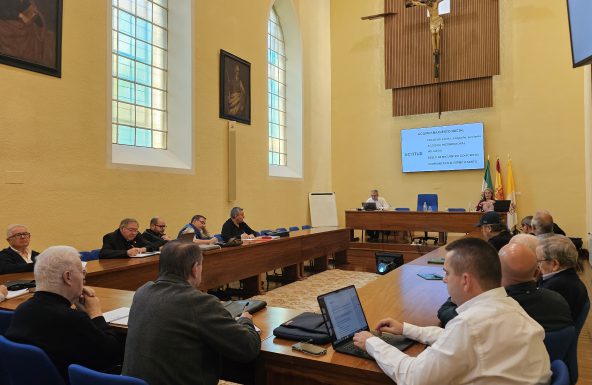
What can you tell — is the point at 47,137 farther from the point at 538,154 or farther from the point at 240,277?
the point at 538,154

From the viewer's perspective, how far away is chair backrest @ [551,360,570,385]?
136 centimetres

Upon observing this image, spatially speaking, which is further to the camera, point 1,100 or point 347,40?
point 347,40

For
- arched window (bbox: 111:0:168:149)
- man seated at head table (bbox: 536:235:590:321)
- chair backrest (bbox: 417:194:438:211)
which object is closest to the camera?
man seated at head table (bbox: 536:235:590:321)

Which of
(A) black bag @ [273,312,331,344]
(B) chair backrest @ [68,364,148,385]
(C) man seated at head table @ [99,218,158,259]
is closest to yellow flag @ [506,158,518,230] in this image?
(C) man seated at head table @ [99,218,158,259]

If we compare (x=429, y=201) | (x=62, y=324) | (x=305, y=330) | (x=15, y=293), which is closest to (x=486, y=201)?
(x=429, y=201)

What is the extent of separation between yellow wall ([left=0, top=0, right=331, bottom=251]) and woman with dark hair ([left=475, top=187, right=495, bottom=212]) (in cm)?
424

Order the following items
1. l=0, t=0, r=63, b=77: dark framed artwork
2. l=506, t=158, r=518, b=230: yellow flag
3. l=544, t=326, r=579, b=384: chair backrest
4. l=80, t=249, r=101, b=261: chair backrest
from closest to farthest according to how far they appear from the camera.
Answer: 1. l=544, t=326, r=579, b=384: chair backrest
2. l=0, t=0, r=63, b=77: dark framed artwork
3. l=80, t=249, r=101, b=261: chair backrest
4. l=506, t=158, r=518, b=230: yellow flag

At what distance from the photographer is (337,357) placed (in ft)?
5.88

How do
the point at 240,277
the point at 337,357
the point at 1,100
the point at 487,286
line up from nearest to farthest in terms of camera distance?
the point at 487,286, the point at 337,357, the point at 1,100, the point at 240,277

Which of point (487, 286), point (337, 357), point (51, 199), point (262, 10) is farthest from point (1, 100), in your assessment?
point (262, 10)

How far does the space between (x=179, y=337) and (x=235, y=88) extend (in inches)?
292

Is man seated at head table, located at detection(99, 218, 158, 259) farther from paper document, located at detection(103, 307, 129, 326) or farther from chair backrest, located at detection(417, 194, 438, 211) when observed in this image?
chair backrest, located at detection(417, 194, 438, 211)

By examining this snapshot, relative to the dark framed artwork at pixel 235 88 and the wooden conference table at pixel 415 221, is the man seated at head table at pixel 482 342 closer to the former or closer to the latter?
the wooden conference table at pixel 415 221

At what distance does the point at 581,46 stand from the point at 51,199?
20.5 feet
